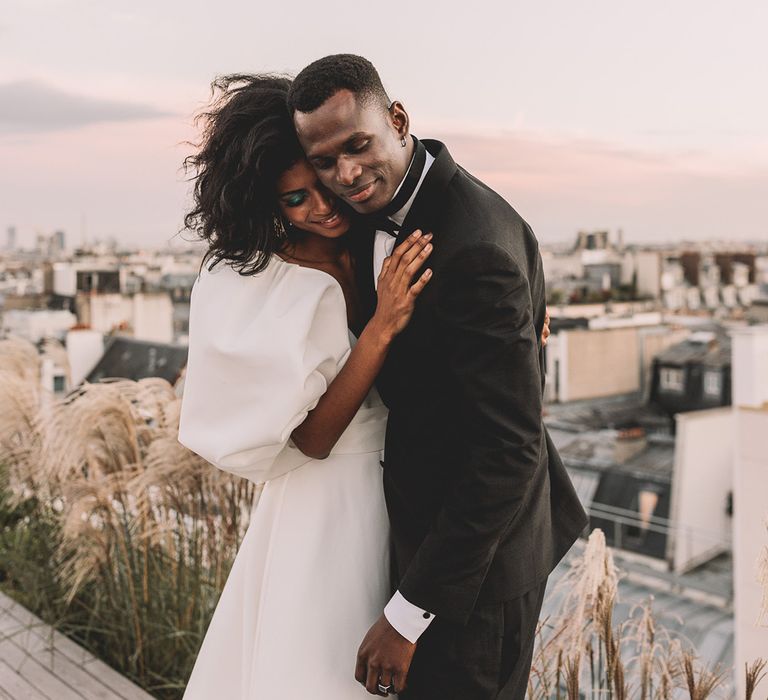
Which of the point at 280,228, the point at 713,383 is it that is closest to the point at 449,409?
the point at 280,228

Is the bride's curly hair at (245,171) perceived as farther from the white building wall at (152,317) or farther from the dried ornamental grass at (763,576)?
the white building wall at (152,317)

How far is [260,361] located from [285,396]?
0.25 feet

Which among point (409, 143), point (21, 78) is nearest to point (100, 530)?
point (409, 143)

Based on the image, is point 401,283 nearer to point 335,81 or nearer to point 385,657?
point 335,81

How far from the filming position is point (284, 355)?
4.66 ft

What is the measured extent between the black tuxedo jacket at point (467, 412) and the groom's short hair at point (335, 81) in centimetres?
15

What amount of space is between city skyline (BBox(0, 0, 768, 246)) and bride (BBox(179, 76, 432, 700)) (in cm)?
20

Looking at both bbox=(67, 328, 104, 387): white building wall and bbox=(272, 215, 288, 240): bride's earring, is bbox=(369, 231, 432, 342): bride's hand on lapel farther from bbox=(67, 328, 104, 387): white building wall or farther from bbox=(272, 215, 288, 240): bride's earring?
bbox=(67, 328, 104, 387): white building wall

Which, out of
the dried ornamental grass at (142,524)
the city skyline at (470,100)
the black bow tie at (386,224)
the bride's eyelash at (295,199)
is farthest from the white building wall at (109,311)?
the black bow tie at (386,224)

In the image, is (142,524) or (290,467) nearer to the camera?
(290,467)

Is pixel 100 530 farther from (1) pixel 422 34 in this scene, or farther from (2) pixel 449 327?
(1) pixel 422 34

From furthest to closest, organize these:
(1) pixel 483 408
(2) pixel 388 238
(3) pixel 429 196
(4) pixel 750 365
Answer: (4) pixel 750 365 → (2) pixel 388 238 → (3) pixel 429 196 → (1) pixel 483 408

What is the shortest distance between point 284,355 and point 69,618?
6.68 ft

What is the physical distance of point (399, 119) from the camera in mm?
1314
